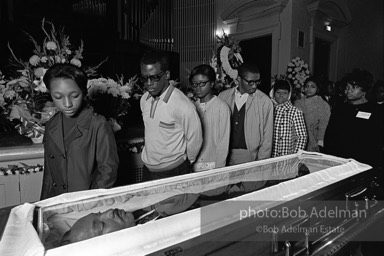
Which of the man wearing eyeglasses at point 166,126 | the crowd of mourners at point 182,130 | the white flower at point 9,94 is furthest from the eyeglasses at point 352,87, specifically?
the white flower at point 9,94

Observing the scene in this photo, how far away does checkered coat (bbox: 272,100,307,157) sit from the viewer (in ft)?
10.8

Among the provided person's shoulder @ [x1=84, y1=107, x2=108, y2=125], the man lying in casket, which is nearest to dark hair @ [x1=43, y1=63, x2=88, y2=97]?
person's shoulder @ [x1=84, y1=107, x2=108, y2=125]

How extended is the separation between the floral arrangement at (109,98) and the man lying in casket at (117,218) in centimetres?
154

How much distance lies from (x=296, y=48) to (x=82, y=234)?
26.3ft

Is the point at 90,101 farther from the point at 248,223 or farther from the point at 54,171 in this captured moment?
the point at 248,223

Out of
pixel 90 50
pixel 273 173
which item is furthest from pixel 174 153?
pixel 90 50

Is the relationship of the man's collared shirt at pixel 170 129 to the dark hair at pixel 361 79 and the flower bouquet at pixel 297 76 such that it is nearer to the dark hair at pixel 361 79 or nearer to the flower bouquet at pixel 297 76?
the dark hair at pixel 361 79

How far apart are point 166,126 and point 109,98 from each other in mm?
782

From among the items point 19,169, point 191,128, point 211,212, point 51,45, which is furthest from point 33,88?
point 211,212

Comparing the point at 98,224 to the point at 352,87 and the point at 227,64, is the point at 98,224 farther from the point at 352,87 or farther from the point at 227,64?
the point at 227,64

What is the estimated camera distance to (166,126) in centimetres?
240

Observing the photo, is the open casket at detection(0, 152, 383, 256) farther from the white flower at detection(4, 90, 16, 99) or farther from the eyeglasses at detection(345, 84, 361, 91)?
the white flower at detection(4, 90, 16, 99)

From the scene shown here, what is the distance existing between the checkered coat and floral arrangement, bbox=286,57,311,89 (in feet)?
8.75

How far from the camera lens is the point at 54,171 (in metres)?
1.88
